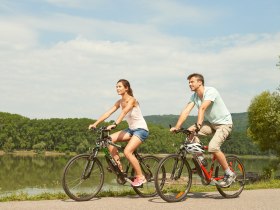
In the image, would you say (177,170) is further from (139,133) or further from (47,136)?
(47,136)

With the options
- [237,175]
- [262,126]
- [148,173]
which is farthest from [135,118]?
[262,126]

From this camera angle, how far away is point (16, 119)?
145875mm

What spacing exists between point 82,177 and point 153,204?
1.43 m

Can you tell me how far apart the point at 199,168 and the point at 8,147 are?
5092 inches

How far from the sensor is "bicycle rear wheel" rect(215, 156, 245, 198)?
959cm

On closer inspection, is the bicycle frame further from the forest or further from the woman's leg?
the forest

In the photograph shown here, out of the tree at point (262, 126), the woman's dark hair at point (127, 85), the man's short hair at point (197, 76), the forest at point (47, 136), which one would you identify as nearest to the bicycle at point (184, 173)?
the man's short hair at point (197, 76)

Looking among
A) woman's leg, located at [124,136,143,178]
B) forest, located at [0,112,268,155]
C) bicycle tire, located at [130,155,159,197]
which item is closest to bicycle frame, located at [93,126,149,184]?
woman's leg, located at [124,136,143,178]

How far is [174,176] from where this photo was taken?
9.02 metres

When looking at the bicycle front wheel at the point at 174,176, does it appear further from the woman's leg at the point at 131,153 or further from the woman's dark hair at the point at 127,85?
the woman's dark hair at the point at 127,85

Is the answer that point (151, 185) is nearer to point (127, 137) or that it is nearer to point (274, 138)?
point (127, 137)

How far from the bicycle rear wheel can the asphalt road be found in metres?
0.17

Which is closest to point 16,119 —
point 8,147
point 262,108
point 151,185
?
point 8,147

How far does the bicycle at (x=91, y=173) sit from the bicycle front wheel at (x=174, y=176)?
53 centimetres
